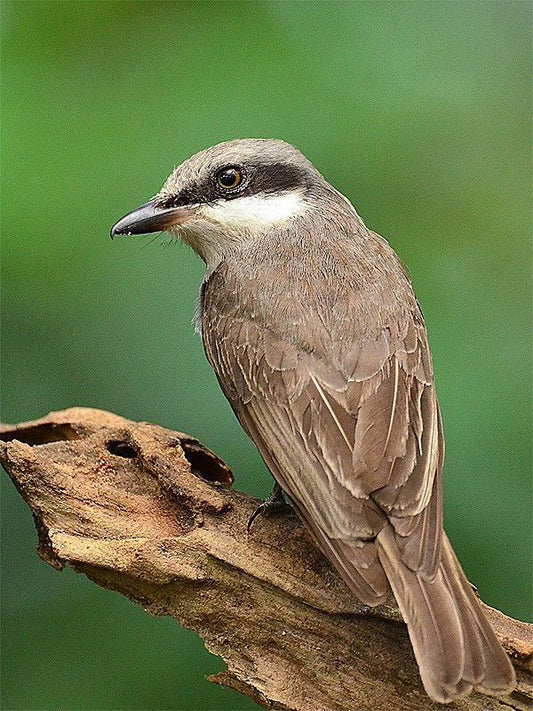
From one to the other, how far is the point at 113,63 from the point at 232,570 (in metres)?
2.23

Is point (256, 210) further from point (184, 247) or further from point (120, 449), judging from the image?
point (120, 449)

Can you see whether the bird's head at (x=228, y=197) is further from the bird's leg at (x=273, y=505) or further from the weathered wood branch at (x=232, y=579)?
the bird's leg at (x=273, y=505)

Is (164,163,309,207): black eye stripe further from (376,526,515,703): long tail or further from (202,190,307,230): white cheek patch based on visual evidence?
(376,526,515,703): long tail

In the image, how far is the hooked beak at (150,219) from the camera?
150 inches

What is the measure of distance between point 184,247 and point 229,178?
17.5 inches

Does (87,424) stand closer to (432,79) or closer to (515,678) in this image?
(515,678)

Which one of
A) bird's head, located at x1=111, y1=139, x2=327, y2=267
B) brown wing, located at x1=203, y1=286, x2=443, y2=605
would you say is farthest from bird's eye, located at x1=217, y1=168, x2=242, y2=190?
brown wing, located at x1=203, y1=286, x2=443, y2=605

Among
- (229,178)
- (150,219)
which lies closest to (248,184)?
(229,178)

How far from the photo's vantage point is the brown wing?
2957 mm

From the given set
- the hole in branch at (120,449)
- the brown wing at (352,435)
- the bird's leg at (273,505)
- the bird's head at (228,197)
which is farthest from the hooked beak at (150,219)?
the bird's leg at (273,505)

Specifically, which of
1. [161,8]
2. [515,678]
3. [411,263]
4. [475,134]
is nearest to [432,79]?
[475,134]

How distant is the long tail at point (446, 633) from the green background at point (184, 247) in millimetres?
867

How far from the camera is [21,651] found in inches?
156

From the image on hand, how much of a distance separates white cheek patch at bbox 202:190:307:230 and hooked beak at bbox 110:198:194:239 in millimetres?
89
